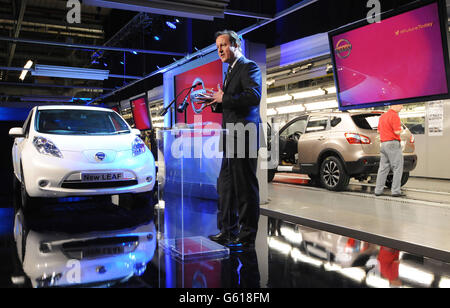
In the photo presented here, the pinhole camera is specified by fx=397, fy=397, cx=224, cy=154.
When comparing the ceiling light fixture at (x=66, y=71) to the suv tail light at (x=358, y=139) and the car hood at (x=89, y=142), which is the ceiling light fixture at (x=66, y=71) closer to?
the car hood at (x=89, y=142)

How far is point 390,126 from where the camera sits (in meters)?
6.43

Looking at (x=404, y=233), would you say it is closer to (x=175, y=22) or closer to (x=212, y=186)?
(x=212, y=186)

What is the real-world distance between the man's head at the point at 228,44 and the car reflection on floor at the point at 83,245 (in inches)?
68.2

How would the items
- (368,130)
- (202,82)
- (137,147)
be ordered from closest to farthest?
(137,147) → (202,82) → (368,130)

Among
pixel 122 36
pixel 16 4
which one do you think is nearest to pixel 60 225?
pixel 122 36

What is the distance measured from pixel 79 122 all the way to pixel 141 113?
6.36m

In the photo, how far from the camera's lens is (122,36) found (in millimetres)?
10531

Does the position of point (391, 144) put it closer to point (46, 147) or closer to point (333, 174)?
point (333, 174)

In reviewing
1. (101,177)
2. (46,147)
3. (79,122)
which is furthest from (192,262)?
(79,122)

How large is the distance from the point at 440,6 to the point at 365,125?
130 inches

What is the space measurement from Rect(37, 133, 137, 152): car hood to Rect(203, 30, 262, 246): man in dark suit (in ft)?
6.36
